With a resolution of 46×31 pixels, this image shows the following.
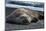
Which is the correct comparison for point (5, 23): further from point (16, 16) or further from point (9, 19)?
point (16, 16)

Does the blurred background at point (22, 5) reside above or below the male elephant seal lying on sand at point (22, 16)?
above

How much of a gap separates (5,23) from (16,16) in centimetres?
18

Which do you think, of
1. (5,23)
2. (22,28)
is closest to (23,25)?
(22,28)

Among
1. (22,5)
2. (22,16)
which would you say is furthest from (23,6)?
(22,16)

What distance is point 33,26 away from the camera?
117cm

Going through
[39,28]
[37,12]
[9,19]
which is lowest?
[39,28]

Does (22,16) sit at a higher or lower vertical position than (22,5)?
lower

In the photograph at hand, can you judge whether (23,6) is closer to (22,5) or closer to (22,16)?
(22,5)

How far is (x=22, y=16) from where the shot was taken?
1148 millimetres

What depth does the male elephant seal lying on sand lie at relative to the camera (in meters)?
1.13

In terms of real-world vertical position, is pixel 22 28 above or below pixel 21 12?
below

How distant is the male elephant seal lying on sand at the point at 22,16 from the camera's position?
1.13 meters

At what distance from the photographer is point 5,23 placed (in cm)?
111

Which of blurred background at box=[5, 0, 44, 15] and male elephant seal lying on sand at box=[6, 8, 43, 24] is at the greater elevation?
blurred background at box=[5, 0, 44, 15]
